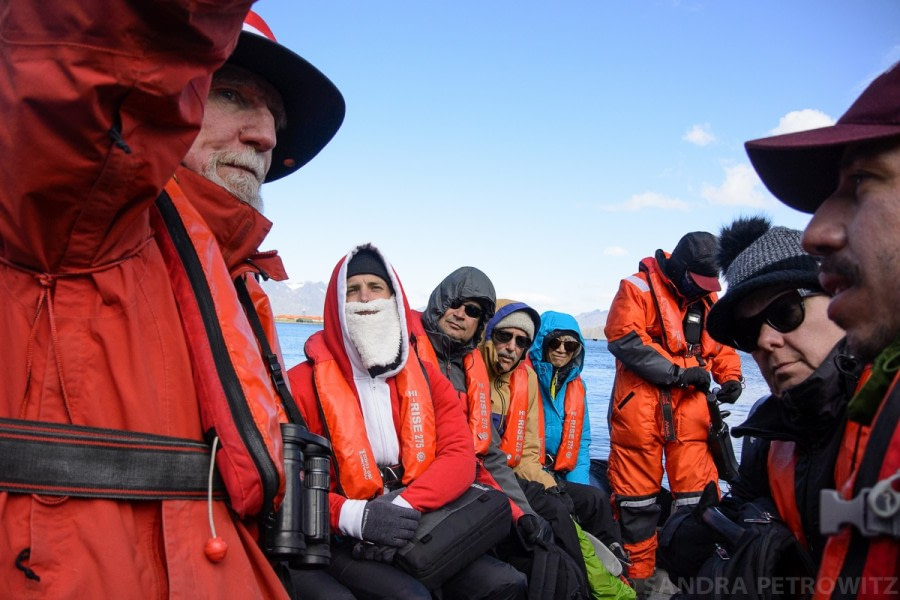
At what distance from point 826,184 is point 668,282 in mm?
4246

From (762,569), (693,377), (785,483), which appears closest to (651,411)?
(693,377)

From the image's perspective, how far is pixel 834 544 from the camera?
3.57ft

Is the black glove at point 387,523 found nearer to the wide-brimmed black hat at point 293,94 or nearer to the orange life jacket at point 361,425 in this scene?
the orange life jacket at point 361,425

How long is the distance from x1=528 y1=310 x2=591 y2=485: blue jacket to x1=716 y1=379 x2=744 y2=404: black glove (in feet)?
4.27

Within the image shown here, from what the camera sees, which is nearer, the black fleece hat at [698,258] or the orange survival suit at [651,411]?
the black fleece hat at [698,258]

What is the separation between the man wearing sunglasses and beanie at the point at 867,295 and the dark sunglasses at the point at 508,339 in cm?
428

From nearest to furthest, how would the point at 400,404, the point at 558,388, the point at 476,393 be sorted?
1. the point at 400,404
2. the point at 476,393
3. the point at 558,388

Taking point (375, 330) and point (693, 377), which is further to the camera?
point (693, 377)

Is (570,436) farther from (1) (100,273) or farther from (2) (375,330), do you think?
(1) (100,273)

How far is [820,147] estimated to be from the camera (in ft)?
3.79

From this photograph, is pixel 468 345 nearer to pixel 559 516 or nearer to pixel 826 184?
pixel 559 516

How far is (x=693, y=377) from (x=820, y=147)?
4348 millimetres

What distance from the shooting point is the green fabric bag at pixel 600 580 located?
428cm

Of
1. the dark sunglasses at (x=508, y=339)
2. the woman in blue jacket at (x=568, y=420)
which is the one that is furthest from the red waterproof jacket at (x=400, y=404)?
the woman in blue jacket at (x=568, y=420)
